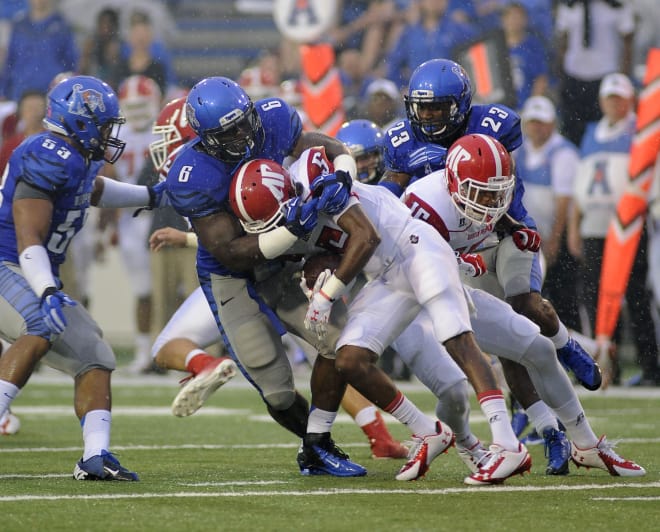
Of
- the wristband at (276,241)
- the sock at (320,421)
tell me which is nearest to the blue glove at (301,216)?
the wristband at (276,241)

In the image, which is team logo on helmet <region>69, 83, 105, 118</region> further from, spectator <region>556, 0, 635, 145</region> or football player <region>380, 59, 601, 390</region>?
spectator <region>556, 0, 635, 145</region>

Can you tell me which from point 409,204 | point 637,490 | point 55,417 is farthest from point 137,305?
point 637,490

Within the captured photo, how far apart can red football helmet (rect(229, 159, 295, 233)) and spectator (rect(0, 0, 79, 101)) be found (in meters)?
5.91

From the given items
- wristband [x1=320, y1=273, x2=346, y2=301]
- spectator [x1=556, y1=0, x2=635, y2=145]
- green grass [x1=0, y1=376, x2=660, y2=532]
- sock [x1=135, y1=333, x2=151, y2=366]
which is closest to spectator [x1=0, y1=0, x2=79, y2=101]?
sock [x1=135, y1=333, x2=151, y2=366]

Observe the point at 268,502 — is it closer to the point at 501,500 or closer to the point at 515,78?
the point at 501,500

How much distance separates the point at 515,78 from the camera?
979 centimetres

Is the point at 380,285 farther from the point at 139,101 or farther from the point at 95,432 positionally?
the point at 139,101

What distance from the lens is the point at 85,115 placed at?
4.94 meters

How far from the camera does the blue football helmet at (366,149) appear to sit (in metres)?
6.51

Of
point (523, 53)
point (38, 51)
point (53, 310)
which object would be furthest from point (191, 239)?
point (38, 51)

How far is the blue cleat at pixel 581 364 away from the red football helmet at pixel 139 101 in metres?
5.18

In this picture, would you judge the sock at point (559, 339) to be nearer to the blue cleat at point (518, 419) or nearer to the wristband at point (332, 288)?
the blue cleat at point (518, 419)

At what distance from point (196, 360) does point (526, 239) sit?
147 centimetres

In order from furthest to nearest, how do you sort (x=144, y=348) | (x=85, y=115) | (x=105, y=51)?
(x=105, y=51) < (x=144, y=348) < (x=85, y=115)
